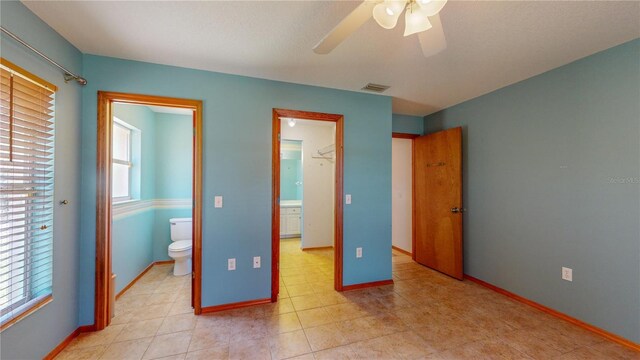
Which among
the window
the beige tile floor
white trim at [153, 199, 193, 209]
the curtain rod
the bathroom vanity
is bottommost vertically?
the beige tile floor

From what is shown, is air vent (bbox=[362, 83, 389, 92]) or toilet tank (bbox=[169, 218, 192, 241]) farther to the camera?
toilet tank (bbox=[169, 218, 192, 241])

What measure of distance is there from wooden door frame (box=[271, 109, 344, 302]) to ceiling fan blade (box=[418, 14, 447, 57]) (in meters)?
1.45

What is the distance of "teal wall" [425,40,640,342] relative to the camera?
1870mm

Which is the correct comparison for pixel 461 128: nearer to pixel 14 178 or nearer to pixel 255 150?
pixel 255 150

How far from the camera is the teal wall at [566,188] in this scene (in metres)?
1.87

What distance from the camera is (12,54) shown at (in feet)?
4.48

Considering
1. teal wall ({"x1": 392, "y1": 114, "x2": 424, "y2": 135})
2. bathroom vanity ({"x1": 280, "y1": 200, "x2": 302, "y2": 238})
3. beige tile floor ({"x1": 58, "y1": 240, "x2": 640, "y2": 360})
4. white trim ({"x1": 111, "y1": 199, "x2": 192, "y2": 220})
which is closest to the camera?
beige tile floor ({"x1": 58, "y1": 240, "x2": 640, "y2": 360})

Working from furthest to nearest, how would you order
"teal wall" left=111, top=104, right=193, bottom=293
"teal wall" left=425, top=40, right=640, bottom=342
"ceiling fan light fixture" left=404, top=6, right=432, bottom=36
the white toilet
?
"teal wall" left=111, top=104, right=193, bottom=293 < the white toilet < "teal wall" left=425, top=40, right=640, bottom=342 < "ceiling fan light fixture" left=404, top=6, right=432, bottom=36

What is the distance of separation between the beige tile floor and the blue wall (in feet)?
0.96

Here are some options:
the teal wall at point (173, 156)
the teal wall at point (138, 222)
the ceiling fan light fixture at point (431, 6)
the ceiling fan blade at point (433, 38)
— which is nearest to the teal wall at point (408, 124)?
the ceiling fan blade at point (433, 38)

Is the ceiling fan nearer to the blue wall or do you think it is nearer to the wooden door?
the blue wall

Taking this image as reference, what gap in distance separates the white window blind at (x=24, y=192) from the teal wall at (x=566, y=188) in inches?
161

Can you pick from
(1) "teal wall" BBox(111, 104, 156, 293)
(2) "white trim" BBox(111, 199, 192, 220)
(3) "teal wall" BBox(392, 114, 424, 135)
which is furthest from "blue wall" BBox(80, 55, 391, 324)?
(3) "teal wall" BBox(392, 114, 424, 135)

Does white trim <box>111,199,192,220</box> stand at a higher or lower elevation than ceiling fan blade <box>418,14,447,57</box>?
lower
